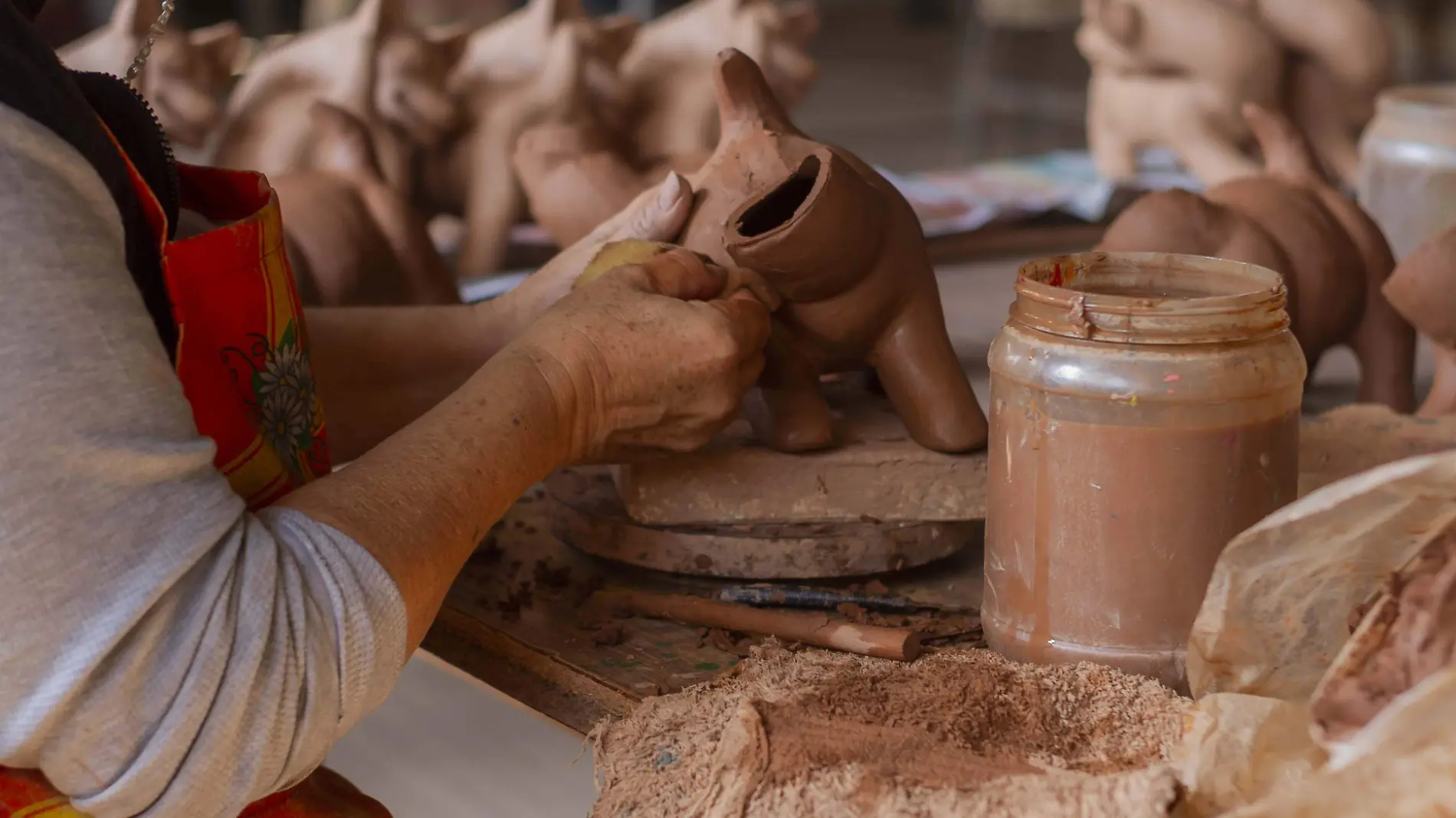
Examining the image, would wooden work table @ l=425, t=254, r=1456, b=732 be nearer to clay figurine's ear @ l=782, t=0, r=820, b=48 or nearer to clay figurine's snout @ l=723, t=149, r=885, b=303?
clay figurine's snout @ l=723, t=149, r=885, b=303

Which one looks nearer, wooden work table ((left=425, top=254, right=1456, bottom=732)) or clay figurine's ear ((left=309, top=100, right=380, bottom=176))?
wooden work table ((left=425, top=254, right=1456, bottom=732))

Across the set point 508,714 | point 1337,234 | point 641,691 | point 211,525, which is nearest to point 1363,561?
point 641,691

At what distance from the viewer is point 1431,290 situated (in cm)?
151

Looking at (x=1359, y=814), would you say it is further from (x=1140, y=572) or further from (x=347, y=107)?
(x=347, y=107)

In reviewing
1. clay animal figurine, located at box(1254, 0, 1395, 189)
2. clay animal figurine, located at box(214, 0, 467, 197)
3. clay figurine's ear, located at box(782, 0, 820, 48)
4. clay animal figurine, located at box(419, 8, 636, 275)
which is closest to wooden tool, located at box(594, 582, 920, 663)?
clay animal figurine, located at box(214, 0, 467, 197)

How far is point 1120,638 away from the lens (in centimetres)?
95

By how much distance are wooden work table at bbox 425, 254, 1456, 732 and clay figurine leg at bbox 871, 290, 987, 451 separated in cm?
4

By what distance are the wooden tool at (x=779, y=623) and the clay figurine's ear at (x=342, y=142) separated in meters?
1.29

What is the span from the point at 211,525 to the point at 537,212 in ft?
4.07

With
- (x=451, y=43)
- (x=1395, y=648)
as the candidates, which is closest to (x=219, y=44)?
(x=451, y=43)

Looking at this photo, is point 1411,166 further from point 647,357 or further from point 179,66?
point 179,66

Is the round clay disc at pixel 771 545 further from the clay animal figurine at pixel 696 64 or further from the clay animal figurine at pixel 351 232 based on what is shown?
the clay animal figurine at pixel 696 64

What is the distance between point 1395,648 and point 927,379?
0.61 m

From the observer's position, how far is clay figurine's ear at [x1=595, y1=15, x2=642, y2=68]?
118 inches
